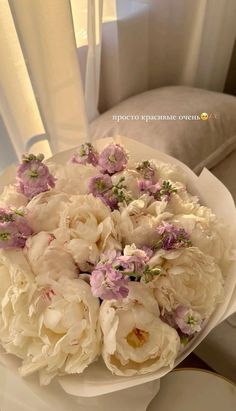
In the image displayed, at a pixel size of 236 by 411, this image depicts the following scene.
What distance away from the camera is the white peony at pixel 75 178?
567 mm

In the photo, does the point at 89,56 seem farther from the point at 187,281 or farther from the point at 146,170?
the point at 187,281

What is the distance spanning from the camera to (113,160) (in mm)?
578

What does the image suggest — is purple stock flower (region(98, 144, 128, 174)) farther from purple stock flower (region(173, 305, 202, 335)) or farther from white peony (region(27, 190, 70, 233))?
purple stock flower (region(173, 305, 202, 335))

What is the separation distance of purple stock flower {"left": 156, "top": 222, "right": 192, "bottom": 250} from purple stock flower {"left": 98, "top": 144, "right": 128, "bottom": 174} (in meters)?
0.14

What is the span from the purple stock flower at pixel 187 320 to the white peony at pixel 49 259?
141mm

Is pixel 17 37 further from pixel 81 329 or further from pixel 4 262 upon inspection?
pixel 81 329

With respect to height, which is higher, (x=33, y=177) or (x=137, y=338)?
(x=33, y=177)

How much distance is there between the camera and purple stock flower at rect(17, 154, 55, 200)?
0.54 metres

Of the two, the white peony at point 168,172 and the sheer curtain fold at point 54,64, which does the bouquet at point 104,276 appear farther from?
the sheer curtain fold at point 54,64

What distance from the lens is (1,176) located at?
633mm

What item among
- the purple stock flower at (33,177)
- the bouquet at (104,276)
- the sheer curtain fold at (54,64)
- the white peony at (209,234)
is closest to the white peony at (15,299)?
the bouquet at (104,276)

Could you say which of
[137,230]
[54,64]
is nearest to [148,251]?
[137,230]

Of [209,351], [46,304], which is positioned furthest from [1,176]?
[209,351]

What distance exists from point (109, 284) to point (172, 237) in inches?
4.4
